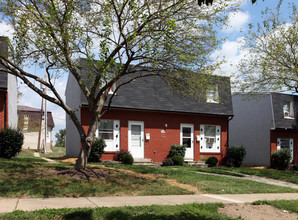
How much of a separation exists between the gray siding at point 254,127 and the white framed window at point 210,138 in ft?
11.6

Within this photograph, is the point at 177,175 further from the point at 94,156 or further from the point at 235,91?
the point at 235,91

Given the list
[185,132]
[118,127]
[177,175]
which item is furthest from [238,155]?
[177,175]

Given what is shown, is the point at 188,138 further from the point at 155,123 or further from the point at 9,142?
the point at 9,142

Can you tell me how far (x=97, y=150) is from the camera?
1772 cm

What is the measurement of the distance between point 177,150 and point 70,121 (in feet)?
25.7

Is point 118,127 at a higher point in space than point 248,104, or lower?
lower

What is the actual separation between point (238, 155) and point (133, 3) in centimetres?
1495

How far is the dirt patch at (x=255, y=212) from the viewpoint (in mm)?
7316

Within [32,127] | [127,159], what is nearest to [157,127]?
[127,159]

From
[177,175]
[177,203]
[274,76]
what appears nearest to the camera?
[177,203]

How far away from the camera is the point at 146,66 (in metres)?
11.9

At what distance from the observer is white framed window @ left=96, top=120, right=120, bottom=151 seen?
19.2 metres

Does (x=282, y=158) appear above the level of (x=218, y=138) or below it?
below

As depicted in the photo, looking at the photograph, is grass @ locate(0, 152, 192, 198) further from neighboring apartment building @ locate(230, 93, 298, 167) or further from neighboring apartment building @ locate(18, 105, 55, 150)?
neighboring apartment building @ locate(18, 105, 55, 150)
